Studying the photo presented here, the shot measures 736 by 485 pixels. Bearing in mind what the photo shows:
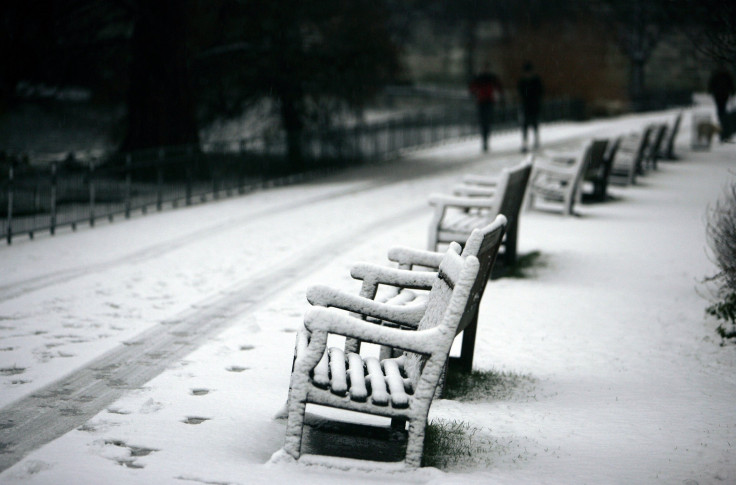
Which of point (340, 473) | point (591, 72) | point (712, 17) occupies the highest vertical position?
point (591, 72)

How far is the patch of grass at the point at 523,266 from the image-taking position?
30.2ft

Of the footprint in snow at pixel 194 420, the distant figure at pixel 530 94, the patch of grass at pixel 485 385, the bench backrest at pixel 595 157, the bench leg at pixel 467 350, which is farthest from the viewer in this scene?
the distant figure at pixel 530 94

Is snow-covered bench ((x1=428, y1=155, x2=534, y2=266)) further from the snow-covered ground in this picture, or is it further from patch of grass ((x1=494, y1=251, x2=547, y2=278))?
the snow-covered ground

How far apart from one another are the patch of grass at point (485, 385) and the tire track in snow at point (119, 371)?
1.80m

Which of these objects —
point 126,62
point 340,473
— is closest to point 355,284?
point 340,473

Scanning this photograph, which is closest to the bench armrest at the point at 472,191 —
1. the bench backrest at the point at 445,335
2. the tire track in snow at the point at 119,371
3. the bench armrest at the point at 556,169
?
the tire track in snow at the point at 119,371

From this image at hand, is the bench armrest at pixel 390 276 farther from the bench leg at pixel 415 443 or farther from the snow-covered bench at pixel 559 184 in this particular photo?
the snow-covered bench at pixel 559 184

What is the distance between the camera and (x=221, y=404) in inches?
207

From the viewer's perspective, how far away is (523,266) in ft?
31.6

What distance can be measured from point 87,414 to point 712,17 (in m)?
6.32

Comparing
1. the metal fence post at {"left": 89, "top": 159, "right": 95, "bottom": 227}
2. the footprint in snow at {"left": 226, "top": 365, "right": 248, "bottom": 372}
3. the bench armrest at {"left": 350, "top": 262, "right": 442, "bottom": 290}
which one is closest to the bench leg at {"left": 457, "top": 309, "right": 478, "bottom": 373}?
the bench armrest at {"left": 350, "top": 262, "right": 442, "bottom": 290}

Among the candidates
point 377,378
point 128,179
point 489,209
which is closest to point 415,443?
point 377,378

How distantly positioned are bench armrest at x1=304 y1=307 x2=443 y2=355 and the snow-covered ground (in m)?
0.59

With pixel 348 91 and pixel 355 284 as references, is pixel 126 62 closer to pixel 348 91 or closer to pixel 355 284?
pixel 348 91
